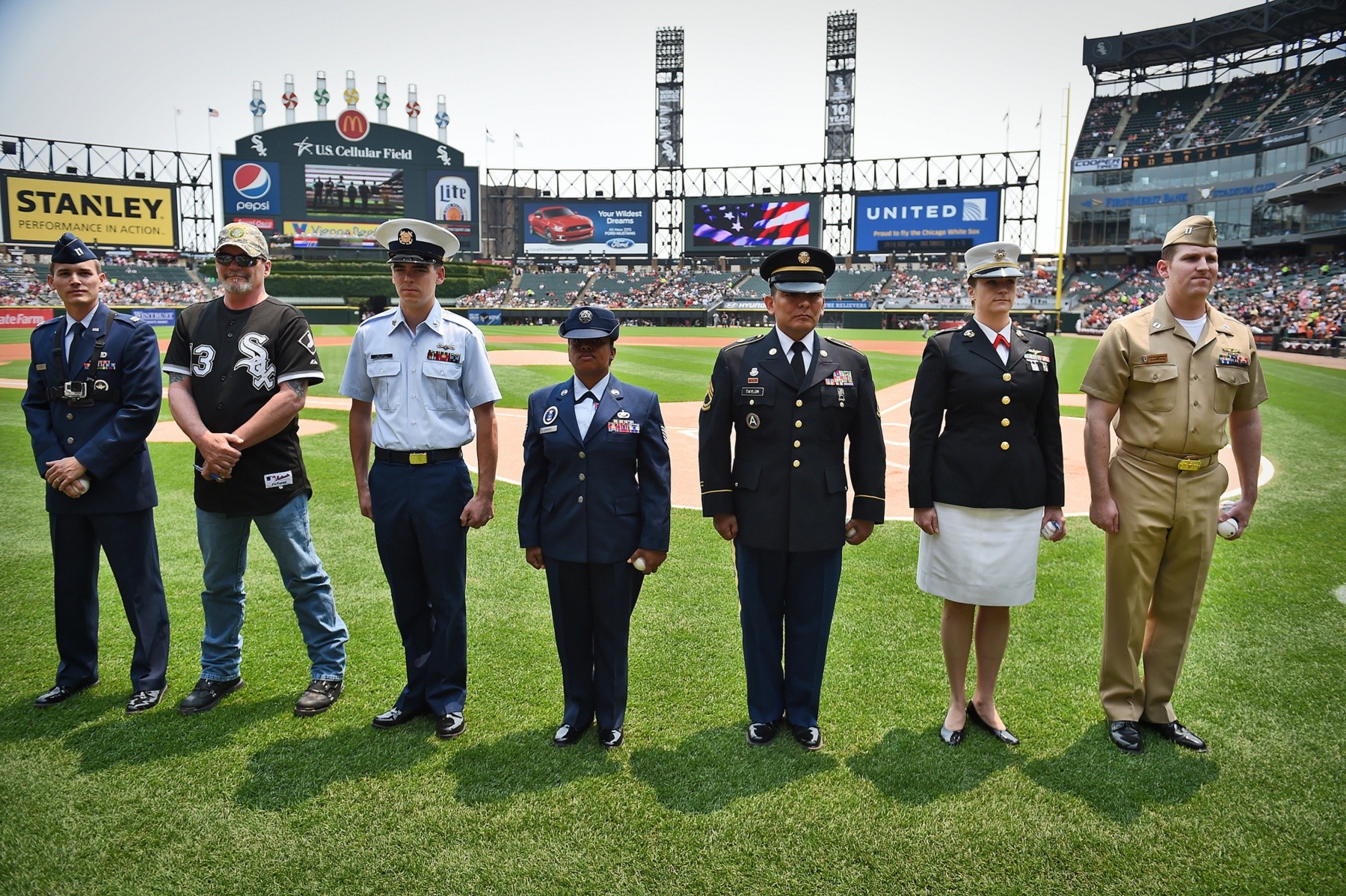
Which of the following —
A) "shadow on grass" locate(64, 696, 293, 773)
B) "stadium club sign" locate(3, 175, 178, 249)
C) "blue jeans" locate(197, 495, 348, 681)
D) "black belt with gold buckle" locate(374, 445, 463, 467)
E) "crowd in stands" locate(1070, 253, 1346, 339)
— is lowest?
"shadow on grass" locate(64, 696, 293, 773)

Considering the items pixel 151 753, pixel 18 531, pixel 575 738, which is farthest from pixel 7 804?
pixel 18 531

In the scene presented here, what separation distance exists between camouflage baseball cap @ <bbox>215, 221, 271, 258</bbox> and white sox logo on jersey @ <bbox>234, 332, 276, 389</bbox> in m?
0.43

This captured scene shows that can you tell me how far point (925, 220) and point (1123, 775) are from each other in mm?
62698

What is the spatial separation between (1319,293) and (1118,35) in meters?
31.3

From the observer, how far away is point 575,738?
156 inches

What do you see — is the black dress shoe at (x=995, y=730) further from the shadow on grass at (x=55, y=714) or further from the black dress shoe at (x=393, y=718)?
the shadow on grass at (x=55, y=714)

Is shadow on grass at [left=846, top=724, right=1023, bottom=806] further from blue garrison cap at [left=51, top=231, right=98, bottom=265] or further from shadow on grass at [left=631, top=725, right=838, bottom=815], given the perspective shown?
blue garrison cap at [left=51, top=231, right=98, bottom=265]

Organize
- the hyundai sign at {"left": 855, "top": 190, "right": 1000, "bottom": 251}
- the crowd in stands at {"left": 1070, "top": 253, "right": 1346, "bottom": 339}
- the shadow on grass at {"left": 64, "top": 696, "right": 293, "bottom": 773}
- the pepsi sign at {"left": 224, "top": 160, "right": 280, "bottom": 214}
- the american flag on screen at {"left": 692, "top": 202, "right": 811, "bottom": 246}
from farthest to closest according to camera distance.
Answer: the american flag on screen at {"left": 692, "top": 202, "right": 811, "bottom": 246}
the hyundai sign at {"left": 855, "top": 190, "right": 1000, "bottom": 251}
the pepsi sign at {"left": 224, "top": 160, "right": 280, "bottom": 214}
the crowd in stands at {"left": 1070, "top": 253, "right": 1346, "bottom": 339}
the shadow on grass at {"left": 64, "top": 696, "right": 293, "bottom": 773}

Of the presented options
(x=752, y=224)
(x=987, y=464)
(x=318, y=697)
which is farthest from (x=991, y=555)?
(x=752, y=224)

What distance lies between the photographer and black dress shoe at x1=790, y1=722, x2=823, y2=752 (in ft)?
12.9

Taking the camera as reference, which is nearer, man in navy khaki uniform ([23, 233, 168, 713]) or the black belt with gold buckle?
the black belt with gold buckle

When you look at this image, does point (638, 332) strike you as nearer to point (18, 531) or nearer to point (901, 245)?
point (901, 245)

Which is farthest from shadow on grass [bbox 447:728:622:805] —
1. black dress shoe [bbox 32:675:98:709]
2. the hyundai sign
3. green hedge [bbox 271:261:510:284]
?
the hyundai sign

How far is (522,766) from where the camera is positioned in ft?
12.2
